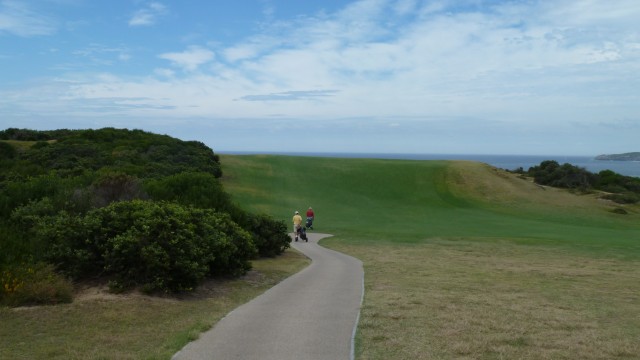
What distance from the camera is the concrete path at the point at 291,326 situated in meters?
7.30

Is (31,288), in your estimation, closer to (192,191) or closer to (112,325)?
(112,325)

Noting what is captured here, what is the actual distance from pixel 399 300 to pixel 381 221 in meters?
29.3

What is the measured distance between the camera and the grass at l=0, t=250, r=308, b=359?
7410 millimetres

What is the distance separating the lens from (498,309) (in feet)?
35.1

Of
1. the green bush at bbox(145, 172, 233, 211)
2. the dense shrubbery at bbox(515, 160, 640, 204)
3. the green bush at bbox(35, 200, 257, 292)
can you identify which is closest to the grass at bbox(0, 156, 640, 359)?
the green bush at bbox(35, 200, 257, 292)

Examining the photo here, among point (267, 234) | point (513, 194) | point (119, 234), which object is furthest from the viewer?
point (513, 194)

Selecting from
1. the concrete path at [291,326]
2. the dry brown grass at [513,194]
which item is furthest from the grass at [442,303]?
the dry brown grass at [513,194]

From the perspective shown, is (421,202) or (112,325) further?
(421,202)

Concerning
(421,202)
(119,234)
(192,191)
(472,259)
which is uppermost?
(192,191)

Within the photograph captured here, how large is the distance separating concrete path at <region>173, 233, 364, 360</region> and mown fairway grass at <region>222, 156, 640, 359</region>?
0.40 metres

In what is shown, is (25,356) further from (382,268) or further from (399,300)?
(382,268)

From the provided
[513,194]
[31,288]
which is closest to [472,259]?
[31,288]

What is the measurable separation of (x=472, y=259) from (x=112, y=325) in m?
15.5

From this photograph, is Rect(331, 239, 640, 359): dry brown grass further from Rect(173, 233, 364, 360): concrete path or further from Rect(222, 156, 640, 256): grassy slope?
Rect(222, 156, 640, 256): grassy slope
